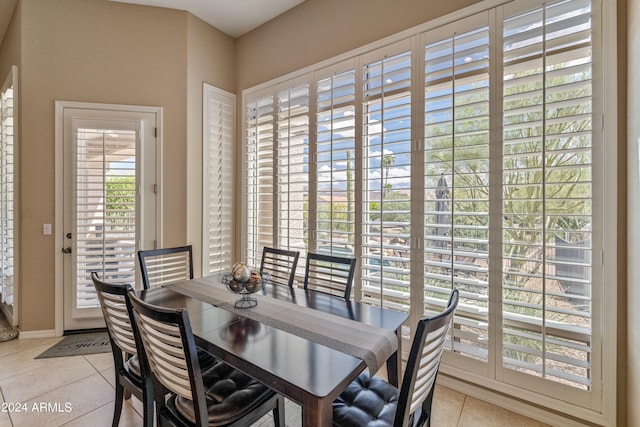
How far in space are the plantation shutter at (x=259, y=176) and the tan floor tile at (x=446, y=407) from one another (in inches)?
83.3

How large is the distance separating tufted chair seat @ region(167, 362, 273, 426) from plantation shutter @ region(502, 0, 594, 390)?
1650mm

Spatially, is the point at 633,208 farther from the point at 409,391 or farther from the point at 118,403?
the point at 118,403

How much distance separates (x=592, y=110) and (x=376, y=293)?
1.86m

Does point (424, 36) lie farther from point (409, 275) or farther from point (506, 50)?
point (409, 275)

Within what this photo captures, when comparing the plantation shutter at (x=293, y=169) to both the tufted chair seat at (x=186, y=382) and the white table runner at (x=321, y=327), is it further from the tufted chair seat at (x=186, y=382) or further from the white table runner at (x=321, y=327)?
the tufted chair seat at (x=186, y=382)

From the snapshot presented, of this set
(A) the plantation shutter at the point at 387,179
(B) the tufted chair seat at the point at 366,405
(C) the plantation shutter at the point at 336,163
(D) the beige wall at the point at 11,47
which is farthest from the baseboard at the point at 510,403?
(D) the beige wall at the point at 11,47

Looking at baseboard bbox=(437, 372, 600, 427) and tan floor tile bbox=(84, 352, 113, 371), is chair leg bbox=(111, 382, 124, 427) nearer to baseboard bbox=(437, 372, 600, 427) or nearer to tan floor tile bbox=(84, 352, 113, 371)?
tan floor tile bbox=(84, 352, 113, 371)

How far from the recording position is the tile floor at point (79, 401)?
1895 millimetres

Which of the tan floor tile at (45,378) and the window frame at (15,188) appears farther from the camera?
the window frame at (15,188)

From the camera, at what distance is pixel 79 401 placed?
207cm

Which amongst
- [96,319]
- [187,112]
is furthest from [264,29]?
[96,319]

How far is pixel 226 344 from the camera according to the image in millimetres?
1351

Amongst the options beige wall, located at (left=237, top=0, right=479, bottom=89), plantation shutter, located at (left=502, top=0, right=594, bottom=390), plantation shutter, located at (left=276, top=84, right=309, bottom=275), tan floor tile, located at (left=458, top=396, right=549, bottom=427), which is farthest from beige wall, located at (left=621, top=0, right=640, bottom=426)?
plantation shutter, located at (left=276, top=84, right=309, bottom=275)

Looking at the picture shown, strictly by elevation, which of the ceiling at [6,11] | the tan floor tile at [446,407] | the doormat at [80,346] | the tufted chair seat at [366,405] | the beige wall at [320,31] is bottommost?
the tan floor tile at [446,407]
